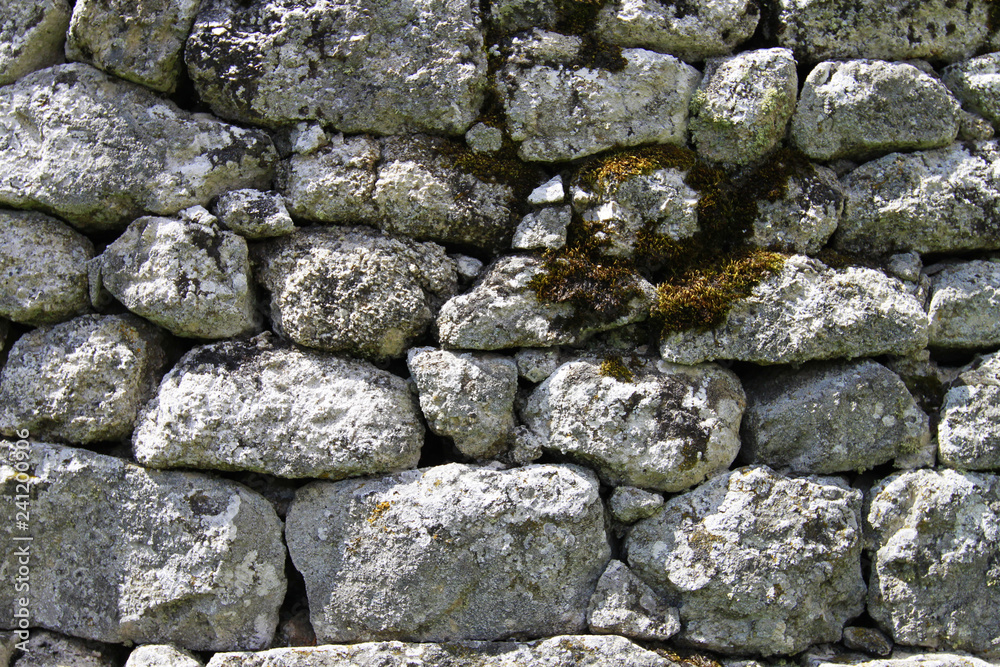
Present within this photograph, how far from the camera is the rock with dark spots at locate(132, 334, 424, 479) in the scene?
238 centimetres

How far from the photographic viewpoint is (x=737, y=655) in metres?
2.48

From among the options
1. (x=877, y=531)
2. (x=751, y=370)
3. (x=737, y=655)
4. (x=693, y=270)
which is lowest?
(x=737, y=655)

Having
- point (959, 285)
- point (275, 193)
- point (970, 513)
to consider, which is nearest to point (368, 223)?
point (275, 193)

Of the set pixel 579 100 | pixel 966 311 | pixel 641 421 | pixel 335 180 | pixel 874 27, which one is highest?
pixel 874 27

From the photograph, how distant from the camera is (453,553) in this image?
7.89 ft

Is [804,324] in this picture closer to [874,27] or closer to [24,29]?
[874,27]

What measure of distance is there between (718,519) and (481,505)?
0.86 metres

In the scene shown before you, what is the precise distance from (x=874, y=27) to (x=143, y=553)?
3.35 metres

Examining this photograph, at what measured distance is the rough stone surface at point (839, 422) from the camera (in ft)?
8.23

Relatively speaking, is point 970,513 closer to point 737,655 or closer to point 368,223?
point 737,655

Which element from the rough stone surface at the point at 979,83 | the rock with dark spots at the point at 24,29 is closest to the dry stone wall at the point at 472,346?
the rock with dark spots at the point at 24,29

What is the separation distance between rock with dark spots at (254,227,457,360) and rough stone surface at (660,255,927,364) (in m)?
0.91

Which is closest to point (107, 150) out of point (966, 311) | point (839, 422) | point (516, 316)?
point (516, 316)

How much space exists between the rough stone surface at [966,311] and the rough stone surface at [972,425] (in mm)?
154
